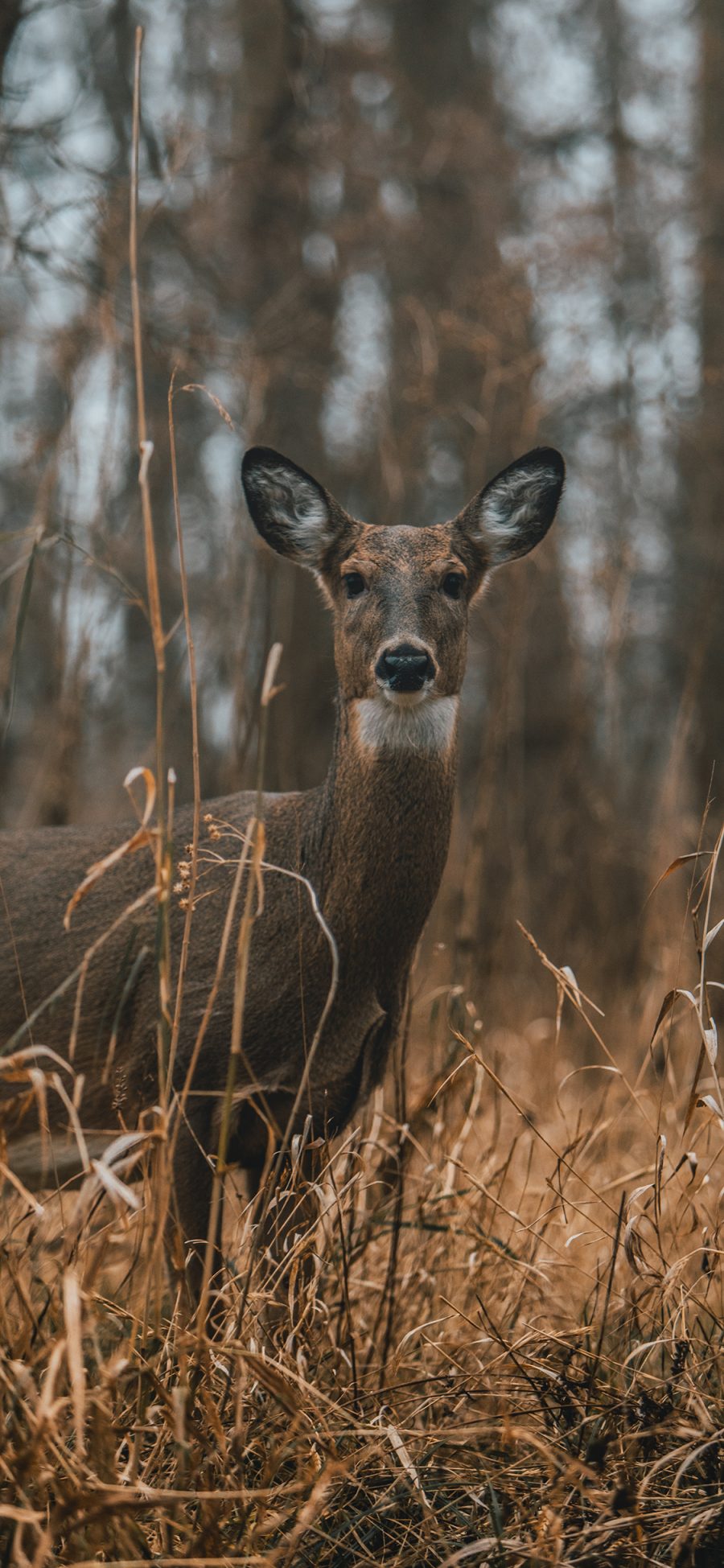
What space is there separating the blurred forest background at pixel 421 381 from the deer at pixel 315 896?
1.27 meters

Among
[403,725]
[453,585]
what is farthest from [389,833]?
[453,585]

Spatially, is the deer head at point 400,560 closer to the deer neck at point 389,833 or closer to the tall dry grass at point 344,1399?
the deer neck at point 389,833

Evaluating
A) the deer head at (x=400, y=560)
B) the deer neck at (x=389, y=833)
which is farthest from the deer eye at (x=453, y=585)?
the deer neck at (x=389, y=833)

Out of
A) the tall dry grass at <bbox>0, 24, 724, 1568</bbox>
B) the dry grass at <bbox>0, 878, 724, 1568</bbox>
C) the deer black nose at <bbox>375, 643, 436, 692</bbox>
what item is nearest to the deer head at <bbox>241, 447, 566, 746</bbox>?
the deer black nose at <bbox>375, 643, 436, 692</bbox>

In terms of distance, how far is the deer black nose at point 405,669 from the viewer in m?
3.34

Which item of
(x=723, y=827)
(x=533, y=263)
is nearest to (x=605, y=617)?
(x=533, y=263)

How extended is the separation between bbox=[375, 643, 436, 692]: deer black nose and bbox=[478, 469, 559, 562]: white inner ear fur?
827 mm

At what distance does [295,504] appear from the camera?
3.94m

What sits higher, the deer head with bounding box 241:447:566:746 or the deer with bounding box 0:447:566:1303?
the deer head with bounding box 241:447:566:746

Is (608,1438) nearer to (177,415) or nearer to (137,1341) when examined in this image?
(137,1341)

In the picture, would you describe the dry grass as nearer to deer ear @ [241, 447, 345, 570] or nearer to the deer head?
the deer head

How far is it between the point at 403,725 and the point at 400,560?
1.80 ft

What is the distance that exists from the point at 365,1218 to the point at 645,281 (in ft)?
32.5

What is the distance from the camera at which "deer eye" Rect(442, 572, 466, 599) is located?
3.79 m
